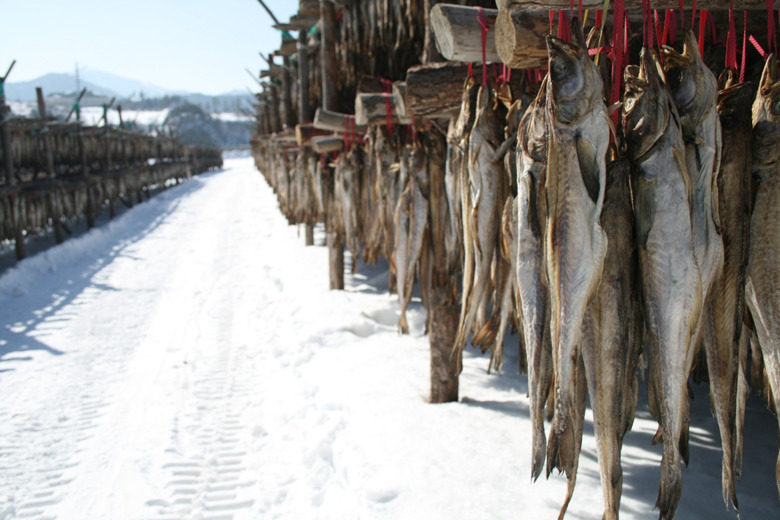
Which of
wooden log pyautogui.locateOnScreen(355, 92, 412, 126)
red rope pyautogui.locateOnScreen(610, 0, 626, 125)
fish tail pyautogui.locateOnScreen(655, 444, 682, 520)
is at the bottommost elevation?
fish tail pyautogui.locateOnScreen(655, 444, 682, 520)

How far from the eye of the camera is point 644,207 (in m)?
1.52

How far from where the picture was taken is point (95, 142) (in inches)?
866

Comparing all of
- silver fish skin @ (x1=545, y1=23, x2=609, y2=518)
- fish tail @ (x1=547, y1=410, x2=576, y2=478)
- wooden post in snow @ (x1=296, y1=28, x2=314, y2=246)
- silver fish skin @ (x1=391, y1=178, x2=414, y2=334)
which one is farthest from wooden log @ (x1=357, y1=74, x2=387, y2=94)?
fish tail @ (x1=547, y1=410, x2=576, y2=478)

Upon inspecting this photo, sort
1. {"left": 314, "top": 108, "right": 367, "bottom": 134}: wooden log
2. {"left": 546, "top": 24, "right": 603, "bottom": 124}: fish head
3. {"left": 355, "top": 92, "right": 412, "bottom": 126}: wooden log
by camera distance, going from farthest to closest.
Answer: {"left": 314, "top": 108, "right": 367, "bottom": 134}: wooden log < {"left": 355, "top": 92, "right": 412, "bottom": 126}: wooden log < {"left": 546, "top": 24, "right": 603, "bottom": 124}: fish head

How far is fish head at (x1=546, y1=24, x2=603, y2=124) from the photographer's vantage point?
4.71ft

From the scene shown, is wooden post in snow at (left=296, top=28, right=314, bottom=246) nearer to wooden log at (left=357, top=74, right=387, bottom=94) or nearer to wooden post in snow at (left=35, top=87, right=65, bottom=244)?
wooden log at (left=357, top=74, right=387, bottom=94)

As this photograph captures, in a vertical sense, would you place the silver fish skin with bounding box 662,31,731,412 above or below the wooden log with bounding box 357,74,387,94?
below

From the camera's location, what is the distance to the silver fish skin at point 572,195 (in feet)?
4.75

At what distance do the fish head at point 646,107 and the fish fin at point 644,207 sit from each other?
0.09 metres

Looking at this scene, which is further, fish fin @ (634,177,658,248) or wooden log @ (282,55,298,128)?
wooden log @ (282,55,298,128)

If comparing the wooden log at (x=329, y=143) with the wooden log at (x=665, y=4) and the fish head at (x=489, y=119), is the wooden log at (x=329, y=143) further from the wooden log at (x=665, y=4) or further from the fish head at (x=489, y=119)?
the wooden log at (x=665, y=4)

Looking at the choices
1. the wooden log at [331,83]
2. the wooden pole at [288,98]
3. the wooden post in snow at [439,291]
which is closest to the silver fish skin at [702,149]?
the wooden post in snow at [439,291]

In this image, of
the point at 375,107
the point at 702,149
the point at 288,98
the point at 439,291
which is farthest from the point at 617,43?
the point at 288,98

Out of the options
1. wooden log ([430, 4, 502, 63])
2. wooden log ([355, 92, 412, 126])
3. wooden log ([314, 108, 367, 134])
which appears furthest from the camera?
wooden log ([314, 108, 367, 134])
